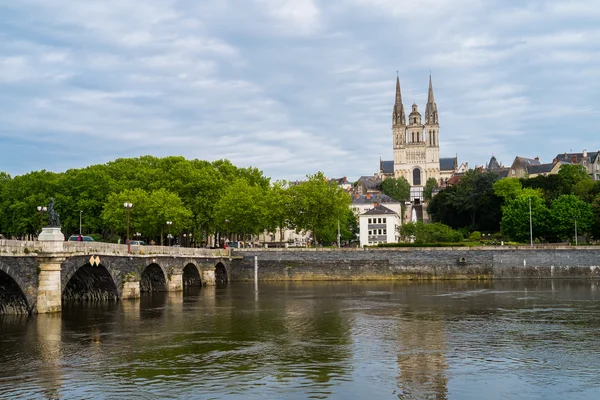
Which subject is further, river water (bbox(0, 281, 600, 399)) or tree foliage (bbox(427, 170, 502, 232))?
tree foliage (bbox(427, 170, 502, 232))

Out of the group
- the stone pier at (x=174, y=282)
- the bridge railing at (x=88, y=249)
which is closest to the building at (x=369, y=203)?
the bridge railing at (x=88, y=249)

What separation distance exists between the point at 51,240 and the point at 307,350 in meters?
18.1

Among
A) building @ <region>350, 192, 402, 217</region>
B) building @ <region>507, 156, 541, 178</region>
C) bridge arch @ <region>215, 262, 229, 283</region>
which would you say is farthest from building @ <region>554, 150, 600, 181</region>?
bridge arch @ <region>215, 262, 229, 283</region>

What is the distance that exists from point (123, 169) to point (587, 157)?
116 m

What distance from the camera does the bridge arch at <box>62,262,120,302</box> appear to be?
166 feet

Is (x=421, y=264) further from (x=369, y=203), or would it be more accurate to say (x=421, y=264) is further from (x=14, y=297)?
(x=369, y=203)

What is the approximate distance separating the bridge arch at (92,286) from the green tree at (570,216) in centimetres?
7325

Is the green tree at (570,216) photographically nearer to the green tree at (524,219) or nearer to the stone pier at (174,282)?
the green tree at (524,219)

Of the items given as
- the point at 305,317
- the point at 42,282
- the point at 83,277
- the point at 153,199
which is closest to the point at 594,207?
the point at 153,199

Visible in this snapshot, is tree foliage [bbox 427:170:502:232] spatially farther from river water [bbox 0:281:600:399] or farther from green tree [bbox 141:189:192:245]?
river water [bbox 0:281:600:399]

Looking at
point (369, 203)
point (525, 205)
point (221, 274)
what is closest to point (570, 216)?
point (525, 205)

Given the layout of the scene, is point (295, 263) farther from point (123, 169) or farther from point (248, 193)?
point (123, 169)

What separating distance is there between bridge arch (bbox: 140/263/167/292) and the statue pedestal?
21.1m

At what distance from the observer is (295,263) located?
8856 cm
